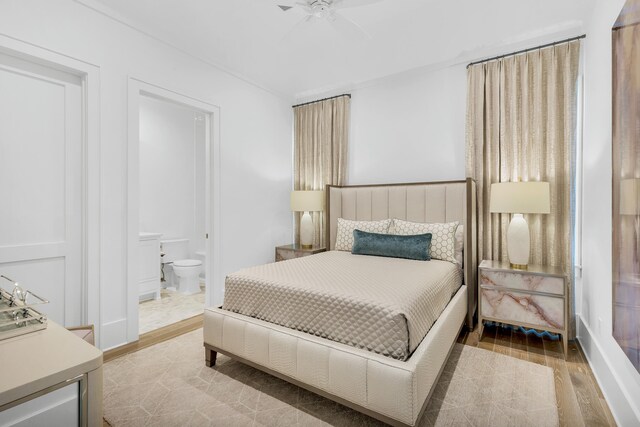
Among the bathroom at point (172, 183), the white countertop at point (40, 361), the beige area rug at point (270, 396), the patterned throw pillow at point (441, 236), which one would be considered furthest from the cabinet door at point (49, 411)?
the bathroom at point (172, 183)

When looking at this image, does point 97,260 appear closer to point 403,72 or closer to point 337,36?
point 337,36

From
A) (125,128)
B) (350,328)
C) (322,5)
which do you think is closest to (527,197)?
(350,328)

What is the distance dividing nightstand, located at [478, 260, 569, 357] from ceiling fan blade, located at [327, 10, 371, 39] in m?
2.22

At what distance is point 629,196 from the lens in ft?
4.75

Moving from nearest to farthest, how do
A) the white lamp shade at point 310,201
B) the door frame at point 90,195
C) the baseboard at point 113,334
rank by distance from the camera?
the door frame at point 90,195
the baseboard at point 113,334
the white lamp shade at point 310,201

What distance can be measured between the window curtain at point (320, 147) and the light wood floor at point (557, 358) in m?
2.14

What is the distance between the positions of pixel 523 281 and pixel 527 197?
70cm

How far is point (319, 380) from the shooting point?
69.0 inches

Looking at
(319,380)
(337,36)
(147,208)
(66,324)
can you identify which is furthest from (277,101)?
(319,380)

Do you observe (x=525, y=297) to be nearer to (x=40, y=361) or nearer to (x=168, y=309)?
(x=40, y=361)

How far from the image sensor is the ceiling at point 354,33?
251 cm

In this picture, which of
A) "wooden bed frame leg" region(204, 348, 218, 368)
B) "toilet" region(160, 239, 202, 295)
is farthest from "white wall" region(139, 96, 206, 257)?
"wooden bed frame leg" region(204, 348, 218, 368)

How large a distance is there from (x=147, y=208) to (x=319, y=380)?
4149 mm

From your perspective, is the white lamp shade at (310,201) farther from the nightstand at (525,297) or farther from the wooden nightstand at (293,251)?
the nightstand at (525,297)
